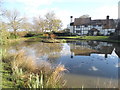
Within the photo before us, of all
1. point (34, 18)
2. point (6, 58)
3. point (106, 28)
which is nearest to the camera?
point (6, 58)

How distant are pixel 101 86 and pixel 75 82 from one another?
120 cm

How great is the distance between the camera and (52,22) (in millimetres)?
47531

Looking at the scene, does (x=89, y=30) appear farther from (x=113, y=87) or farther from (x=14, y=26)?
(x=113, y=87)

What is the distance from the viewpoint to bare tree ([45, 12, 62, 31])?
4747 centimetres

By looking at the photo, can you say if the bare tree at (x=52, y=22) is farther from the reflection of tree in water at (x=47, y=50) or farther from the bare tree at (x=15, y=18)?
the reflection of tree in water at (x=47, y=50)

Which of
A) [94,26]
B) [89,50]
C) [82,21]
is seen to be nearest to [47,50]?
[89,50]

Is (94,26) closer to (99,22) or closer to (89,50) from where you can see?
(99,22)

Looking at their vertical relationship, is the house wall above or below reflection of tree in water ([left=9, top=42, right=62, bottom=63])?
above

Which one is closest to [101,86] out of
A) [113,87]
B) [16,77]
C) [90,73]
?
[113,87]

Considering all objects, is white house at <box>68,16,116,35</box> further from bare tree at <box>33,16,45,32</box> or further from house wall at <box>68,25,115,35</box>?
bare tree at <box>33,16,45,32</box>

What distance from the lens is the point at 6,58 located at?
9.10m

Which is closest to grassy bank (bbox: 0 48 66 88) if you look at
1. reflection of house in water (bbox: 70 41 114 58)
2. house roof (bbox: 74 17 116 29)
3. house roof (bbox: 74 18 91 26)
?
reflection of house in water (bbox: 70 41 114 58)

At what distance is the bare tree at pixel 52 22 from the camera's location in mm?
47475

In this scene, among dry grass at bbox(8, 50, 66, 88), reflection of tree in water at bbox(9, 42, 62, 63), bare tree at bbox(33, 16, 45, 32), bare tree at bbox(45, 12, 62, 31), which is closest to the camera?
dry grass at bbox(8, 50, 66, 88)
